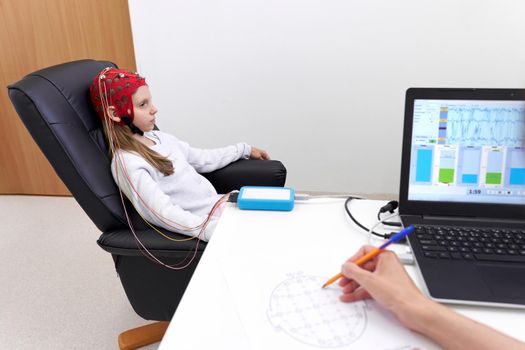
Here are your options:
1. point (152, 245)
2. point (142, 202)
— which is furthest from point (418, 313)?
point (142, 202)

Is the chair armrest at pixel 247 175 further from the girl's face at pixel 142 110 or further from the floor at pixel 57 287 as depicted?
the floor at pixel 57 287

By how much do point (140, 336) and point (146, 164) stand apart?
648 millimetres

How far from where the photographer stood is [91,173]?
3.69 feet

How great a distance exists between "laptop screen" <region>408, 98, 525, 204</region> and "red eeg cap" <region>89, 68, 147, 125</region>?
87 cm

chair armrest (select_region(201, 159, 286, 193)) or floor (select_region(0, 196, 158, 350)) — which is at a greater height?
chair armrest (select_region(201, 159, 286, 193))

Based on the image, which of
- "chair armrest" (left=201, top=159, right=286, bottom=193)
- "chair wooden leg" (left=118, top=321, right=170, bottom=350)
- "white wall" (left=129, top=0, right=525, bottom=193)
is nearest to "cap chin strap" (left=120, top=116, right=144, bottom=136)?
"chair armrest" (left=201, top=159, right=286, bottom=193)

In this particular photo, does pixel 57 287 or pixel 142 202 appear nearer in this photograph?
pixel 142 202

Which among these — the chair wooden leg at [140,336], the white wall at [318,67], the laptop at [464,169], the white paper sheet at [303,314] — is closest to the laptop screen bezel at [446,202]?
the laptop at [464,169]

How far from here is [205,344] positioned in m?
0.58

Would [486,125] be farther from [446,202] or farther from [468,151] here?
[446,202]

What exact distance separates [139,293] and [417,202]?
85 cm

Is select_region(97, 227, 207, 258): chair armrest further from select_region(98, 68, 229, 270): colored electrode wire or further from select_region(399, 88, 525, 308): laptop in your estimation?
select_region(399, 88, 525, 308): laptop

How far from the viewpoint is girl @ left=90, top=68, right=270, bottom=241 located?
3.84ft

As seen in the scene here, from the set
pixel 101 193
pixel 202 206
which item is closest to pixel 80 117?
pixel 101 193
